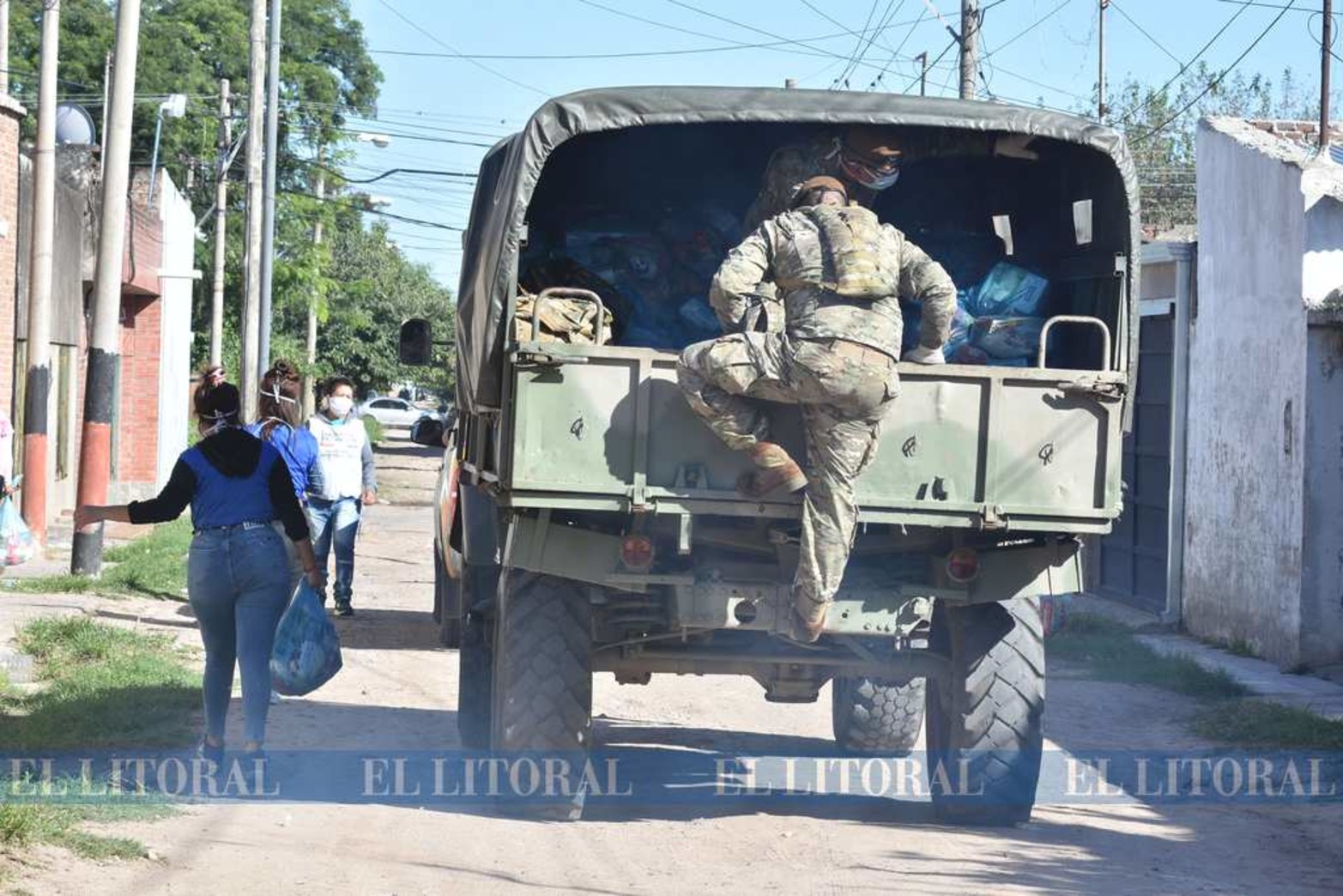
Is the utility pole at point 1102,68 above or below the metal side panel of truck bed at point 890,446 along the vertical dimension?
above

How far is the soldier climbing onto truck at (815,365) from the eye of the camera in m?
7.04

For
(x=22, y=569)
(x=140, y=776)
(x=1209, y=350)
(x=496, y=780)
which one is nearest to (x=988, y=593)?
(x=496, y=780)

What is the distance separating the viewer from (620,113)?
7652mm

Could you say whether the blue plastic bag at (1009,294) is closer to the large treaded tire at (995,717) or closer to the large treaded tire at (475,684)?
the large treaded tire at (995,717)

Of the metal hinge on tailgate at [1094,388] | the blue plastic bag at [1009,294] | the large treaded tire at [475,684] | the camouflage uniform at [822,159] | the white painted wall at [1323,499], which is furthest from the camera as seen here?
the white painted wall at [1323,499]

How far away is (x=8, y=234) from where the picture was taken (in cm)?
1912

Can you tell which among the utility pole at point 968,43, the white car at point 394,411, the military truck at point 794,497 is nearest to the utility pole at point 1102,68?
the utility pole at point 968,43

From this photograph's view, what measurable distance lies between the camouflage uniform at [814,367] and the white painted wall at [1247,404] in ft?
23.2

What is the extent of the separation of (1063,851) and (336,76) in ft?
154

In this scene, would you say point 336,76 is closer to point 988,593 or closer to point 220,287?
point 220,287

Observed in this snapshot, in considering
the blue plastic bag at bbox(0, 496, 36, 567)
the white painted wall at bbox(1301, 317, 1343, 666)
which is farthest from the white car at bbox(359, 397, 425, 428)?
the blue plastic bag at bbox(0, 496, 36, 567)

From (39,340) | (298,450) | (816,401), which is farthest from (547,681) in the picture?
(39,340)

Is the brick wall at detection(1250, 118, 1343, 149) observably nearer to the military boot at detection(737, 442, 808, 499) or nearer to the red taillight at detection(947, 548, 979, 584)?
the red taillight at detection(947, 548, 979, 584)

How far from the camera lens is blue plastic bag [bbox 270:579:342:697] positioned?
846cm
